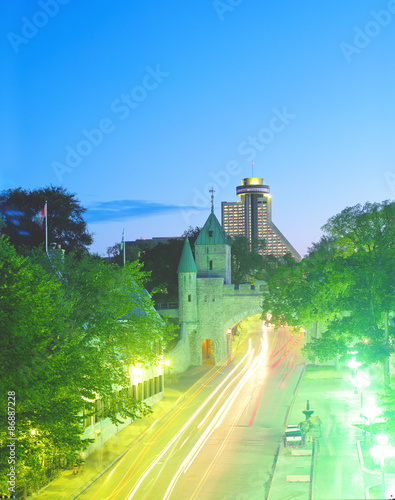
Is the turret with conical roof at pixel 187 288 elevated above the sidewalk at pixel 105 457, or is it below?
above

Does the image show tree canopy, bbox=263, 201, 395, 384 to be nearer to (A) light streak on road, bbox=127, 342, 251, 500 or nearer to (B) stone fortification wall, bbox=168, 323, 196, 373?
(A) light streak on road, bbox=127, 342, 251, 500

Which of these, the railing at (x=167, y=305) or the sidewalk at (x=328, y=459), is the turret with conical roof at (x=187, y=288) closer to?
the railing at (x=167, y=305)

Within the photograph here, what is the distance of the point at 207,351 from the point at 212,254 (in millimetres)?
8632

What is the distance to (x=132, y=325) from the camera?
2500 cm

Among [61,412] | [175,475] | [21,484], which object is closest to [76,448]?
[61,412]

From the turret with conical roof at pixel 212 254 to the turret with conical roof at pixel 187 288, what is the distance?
249 centimetres

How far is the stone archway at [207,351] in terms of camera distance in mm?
54156

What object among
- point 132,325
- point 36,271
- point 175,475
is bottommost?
point 175,475

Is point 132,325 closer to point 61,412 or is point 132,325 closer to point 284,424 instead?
point 61,412

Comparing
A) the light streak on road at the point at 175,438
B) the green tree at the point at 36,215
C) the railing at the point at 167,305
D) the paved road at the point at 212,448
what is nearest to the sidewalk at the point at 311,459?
the paved road at the point at 212,448

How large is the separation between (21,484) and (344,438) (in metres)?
13.8

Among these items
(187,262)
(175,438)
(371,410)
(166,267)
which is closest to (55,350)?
(175,438)

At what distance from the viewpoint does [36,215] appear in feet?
191

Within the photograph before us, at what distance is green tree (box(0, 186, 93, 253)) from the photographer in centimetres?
5766
